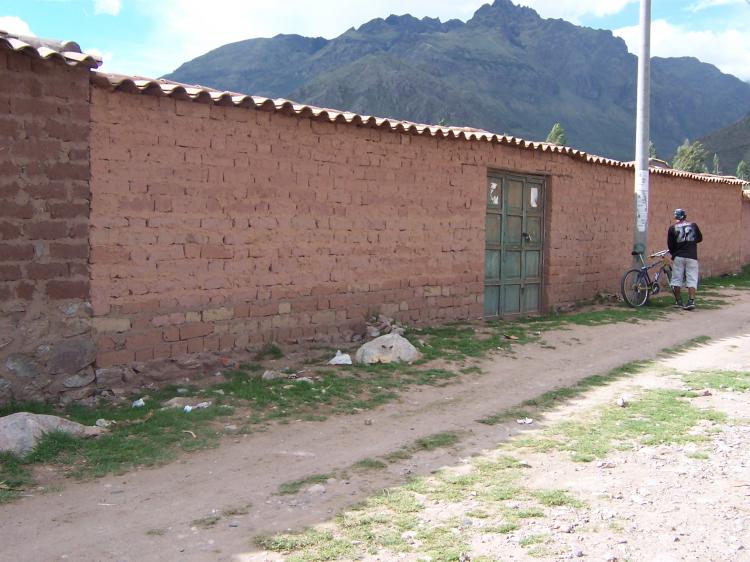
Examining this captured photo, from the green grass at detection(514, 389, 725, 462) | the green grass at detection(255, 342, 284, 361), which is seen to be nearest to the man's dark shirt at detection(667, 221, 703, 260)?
the green grass at detection(514, 389, 725, 462)

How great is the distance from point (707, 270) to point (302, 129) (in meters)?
12.1

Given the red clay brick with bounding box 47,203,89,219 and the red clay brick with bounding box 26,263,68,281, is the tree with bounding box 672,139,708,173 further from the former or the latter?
the red clay brick with bounding box 26,263,68,281

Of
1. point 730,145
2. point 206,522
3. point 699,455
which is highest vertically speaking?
point 730,145

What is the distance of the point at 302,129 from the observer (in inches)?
269

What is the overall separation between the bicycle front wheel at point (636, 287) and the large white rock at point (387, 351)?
18.6 feet

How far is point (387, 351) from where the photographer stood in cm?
675

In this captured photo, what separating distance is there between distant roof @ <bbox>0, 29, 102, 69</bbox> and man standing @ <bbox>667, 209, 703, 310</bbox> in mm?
8952

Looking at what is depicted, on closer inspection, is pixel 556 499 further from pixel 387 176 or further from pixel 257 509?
pixel 387 176

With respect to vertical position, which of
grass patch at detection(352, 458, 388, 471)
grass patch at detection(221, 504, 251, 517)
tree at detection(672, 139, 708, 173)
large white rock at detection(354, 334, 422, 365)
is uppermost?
tree at detection(672, 139, 708, 173)

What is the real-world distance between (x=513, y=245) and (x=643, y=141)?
11.9 ft

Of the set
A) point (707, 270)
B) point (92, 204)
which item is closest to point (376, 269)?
point (92, 204)

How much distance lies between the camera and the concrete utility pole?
1134 centimetres

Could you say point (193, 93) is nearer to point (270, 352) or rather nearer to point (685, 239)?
point (270, 352)

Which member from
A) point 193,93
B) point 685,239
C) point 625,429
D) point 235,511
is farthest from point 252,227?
point 685,239
